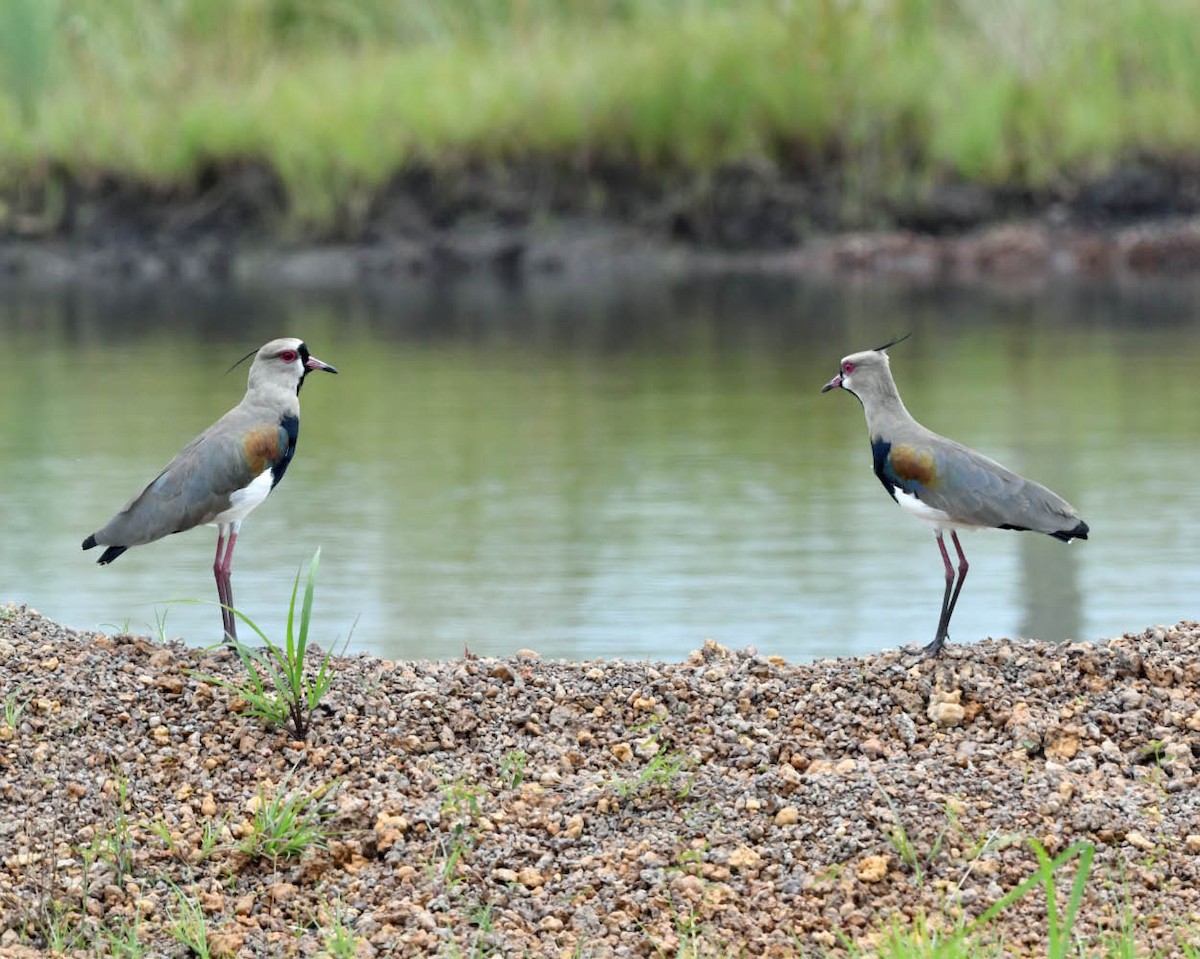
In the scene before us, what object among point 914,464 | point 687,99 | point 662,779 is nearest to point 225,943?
point 662,779

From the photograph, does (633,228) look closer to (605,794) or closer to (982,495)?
(982,495)

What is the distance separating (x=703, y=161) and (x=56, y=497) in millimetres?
8813

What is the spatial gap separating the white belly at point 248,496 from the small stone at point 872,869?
164cm

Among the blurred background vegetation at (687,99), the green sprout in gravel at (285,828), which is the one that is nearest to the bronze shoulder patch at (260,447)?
the green sprout in gravel at (285,828)

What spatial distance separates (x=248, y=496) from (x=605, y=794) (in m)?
Result: 1.16

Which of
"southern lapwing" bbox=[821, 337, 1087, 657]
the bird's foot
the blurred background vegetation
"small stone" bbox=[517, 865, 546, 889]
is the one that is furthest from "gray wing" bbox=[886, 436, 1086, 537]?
the blurred background vegetation

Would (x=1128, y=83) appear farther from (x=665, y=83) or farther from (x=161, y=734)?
(x=161, y=734)

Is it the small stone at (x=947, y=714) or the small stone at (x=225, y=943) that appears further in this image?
the small stone at (x=947, y=714)

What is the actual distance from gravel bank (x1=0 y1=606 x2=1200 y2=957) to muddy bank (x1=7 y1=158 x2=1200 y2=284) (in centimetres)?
1068

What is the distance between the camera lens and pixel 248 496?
450cm

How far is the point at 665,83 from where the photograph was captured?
15.8 meters

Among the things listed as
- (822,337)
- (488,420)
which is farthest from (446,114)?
(488,420)

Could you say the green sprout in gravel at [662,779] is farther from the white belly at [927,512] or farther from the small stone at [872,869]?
the white belly at [927,512]

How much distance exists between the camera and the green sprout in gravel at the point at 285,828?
12.2 ft
